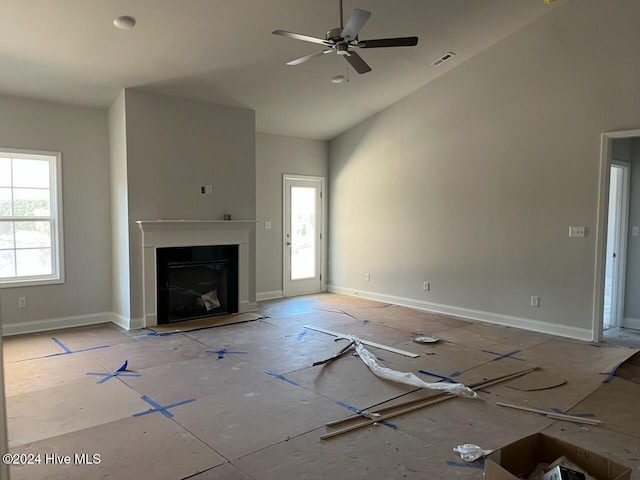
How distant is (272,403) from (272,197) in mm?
4757

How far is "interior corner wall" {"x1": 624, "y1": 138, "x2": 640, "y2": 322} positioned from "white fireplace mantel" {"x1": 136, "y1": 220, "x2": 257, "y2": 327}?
5.11 m

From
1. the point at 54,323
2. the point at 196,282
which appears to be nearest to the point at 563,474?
the point at 196,282

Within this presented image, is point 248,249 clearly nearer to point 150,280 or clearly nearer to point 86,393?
point 150,280

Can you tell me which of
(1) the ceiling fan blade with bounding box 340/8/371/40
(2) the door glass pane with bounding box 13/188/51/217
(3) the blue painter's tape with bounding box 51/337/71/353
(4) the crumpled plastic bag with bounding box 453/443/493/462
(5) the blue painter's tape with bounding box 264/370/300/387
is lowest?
(3) the blue painter's tape with bounding box 51/337/71/353

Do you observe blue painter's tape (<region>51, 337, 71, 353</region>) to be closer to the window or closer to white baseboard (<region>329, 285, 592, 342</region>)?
the window

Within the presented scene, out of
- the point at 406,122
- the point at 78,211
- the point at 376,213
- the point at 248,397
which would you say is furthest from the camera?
the point at 376,213

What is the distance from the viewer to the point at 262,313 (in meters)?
6.64

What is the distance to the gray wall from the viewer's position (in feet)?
17.8

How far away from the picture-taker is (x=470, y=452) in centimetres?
271

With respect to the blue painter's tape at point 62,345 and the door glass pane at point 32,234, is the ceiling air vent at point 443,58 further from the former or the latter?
the blue painter's tape at point 62,345

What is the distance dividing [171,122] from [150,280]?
2.06 meters

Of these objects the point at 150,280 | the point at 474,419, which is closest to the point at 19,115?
the point at 150,280

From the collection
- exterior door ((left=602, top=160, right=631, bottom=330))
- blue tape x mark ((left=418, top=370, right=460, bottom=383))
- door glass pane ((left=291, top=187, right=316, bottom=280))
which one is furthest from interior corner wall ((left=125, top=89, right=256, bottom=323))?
exterior door ((left=602, top=160, right=631, bottom=330))

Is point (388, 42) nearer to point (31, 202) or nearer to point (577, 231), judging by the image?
point (577, 231)
